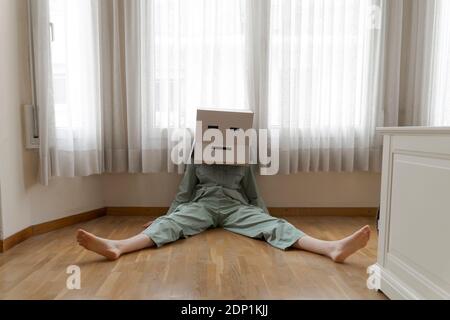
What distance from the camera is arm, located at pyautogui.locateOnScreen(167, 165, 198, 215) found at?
1.82 m

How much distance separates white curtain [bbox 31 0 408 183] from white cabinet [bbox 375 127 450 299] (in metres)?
1.00

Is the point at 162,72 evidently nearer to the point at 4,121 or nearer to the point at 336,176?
the point at 4,121

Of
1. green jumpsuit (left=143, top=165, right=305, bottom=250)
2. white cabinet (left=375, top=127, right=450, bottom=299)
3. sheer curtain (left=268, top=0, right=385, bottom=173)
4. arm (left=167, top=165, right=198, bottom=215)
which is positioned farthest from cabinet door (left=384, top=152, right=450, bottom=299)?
arm (left=167, top=165, right=198, bottom=215)

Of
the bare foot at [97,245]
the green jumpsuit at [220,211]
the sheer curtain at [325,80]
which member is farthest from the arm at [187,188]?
the sheer curtain at [325,80]

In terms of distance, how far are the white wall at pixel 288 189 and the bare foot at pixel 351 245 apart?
0.87 metres

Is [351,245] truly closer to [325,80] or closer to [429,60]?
[325,80]

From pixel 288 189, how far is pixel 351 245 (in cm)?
91

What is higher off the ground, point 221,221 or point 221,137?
point 221,137

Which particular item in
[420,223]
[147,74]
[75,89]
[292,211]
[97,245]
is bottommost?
[292,211]

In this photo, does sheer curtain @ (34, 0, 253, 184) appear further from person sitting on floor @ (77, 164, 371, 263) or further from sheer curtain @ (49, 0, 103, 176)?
person sitting on floor @ (77, 164, 371, 263)

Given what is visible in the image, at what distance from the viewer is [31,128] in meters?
1.66

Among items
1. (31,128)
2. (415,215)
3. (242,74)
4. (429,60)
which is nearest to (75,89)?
(31,128)
